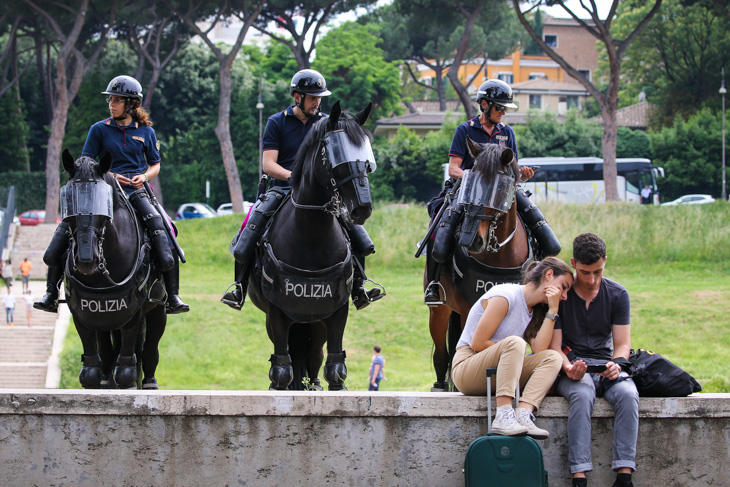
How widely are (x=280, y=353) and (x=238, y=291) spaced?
0.77m

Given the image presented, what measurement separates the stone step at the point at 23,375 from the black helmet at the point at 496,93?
645 inches

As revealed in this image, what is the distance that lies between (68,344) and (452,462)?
19.5 meters

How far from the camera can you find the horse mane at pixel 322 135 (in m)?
8.12

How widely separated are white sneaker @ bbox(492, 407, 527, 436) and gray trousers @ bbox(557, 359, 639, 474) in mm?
398

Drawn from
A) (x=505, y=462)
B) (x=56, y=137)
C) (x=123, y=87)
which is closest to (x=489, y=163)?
(x=505, y=462)

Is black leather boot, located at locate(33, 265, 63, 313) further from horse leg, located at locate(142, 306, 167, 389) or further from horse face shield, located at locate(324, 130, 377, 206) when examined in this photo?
horse face shield, located at locate(324, 130, 377, 206)

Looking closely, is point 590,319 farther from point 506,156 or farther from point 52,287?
point 52,287

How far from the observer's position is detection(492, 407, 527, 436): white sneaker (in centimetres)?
632

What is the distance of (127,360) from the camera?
906 centimetres

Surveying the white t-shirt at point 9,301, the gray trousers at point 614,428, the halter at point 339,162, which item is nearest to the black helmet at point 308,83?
the halter at point 339,162

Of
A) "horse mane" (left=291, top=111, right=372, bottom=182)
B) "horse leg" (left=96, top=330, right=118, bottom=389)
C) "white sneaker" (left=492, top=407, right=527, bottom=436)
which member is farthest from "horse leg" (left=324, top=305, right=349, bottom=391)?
"white sneaker" (left=492, top=407, right=527, bottom=436)

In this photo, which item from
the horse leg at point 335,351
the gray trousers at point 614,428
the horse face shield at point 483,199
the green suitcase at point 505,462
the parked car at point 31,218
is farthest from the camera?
the parked car at point 31,218

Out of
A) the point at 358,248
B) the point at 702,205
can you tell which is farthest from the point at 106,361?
the point at 702,205

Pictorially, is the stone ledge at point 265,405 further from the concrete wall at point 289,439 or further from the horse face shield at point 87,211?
the horse face shield at point 87,211
